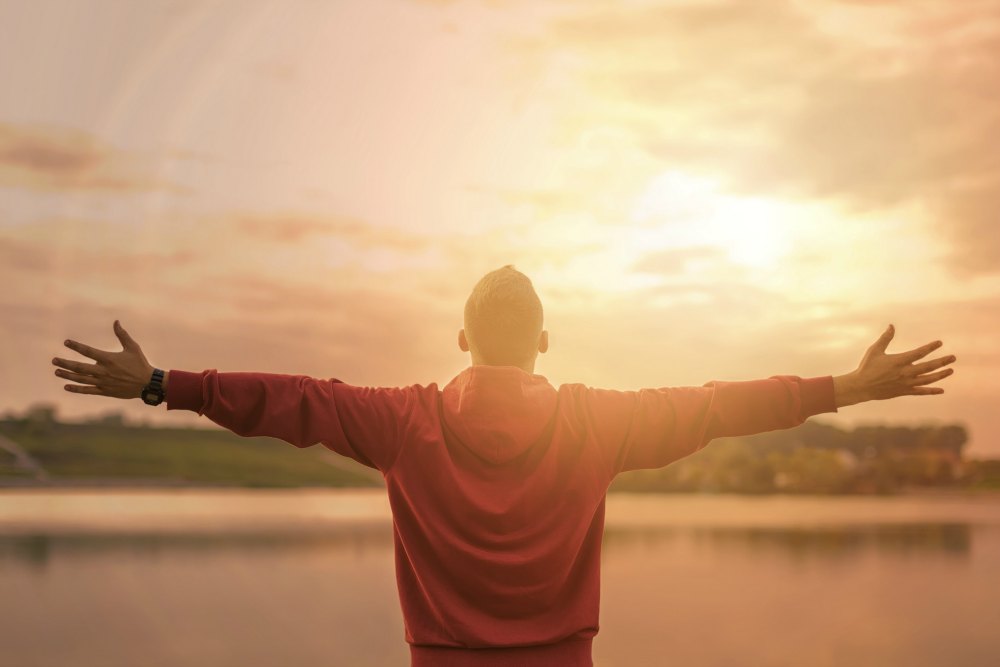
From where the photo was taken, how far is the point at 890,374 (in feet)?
12.5

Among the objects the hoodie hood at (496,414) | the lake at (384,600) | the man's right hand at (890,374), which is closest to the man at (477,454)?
the hoodie hood at (496,414)

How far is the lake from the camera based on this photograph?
2302 centimetres

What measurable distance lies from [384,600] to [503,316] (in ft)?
90.4

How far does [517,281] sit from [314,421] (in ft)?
2.80

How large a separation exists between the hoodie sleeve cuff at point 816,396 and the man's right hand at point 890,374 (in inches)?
1.2

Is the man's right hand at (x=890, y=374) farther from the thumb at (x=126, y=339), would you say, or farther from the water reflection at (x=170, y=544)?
the water reflection at (x=170, y=544)

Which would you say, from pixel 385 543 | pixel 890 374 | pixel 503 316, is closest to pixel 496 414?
pixel 503 316

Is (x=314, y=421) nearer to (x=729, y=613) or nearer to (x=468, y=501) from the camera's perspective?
(x=468, y=501)

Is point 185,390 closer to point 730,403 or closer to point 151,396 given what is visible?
point 151,396

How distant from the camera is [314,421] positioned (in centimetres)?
352

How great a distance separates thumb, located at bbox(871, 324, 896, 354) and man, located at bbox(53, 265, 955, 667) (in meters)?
0.91

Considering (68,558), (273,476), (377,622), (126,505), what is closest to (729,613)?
(377,622)

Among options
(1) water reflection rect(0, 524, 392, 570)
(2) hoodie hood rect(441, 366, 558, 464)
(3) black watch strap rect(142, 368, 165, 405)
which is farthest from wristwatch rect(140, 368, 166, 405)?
(1) water reflection rect(0, 524, 392, 570)

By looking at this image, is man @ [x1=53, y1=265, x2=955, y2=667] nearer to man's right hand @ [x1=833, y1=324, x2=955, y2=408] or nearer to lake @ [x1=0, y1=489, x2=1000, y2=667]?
man's right hand @ [x1=833, y1=324, x2=955, y2=408]
